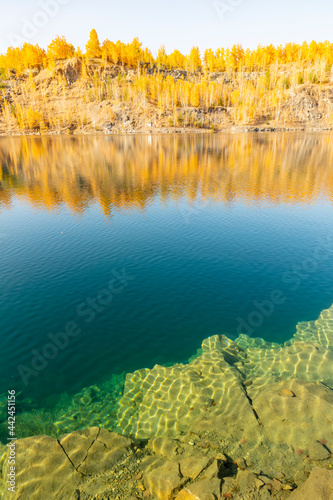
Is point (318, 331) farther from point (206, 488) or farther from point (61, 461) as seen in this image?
point (61, 461)

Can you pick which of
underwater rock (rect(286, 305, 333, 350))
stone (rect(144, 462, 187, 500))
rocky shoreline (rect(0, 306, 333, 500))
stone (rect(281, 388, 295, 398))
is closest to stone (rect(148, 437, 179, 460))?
rocky shoreline (rect(0, 306, 333, 500))

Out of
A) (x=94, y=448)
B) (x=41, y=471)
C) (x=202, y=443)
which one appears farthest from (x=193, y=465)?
(x=41, y=471)

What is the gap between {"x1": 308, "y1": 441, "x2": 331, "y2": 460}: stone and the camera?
10180mm

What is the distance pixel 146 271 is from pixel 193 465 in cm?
2075

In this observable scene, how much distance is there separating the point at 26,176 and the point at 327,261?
76.0 m

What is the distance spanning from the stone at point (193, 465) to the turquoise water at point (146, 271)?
876 centimetres

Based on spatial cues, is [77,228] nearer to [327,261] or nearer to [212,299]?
[212,299]

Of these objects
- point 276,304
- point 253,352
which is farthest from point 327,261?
point 253,352

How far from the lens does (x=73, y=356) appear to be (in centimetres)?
1952

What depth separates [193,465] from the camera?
9.98 metres

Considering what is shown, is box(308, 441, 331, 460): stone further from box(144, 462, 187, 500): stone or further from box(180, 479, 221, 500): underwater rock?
box(144, 462, 187, 500): stone

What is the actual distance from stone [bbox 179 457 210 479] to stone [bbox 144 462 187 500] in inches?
7.8

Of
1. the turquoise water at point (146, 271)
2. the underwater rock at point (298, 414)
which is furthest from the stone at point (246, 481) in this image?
the turquoise water at point (146, 271)

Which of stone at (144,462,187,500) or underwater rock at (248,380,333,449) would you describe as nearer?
stone at (144,462,187,500)
